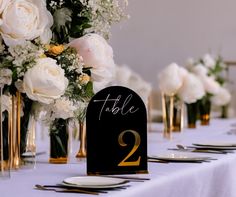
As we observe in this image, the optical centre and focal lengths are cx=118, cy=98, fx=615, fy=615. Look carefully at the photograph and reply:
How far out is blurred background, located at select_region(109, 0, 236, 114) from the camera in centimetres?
615

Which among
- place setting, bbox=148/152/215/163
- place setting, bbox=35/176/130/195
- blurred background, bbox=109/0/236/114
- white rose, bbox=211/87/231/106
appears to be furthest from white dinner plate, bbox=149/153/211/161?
blurred background, bbox=109/0/236/114

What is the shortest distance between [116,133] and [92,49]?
259mm

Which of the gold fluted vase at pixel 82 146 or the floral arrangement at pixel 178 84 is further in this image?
the floral arrangement at pixel 178 84

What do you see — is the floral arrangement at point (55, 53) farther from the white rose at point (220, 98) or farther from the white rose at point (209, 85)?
the white rose at point (220, 98)

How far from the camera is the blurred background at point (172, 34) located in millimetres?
6148

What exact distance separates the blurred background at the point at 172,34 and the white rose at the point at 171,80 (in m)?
3.28

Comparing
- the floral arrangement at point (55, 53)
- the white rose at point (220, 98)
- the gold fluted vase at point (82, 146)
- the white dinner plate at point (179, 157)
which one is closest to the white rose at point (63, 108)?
the floral arrangement at point (55, 53)

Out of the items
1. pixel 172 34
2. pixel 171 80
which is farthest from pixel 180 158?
pixel 172 34

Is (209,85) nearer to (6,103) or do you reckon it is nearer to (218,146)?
(218,146)

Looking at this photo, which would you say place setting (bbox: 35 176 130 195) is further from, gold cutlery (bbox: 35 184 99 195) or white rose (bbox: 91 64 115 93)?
white rose (bbox: 91 64 115 93)

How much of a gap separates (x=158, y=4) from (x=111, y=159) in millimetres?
4949

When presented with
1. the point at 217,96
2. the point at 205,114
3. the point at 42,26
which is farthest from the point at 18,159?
the point at 217,96

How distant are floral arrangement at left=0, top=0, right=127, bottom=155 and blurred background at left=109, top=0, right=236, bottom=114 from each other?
442 cm

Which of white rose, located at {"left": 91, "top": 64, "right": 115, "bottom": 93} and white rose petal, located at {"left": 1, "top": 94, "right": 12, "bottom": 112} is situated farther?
white rose, located at {"left": 91, "top": 64, "right": 115, "bottom": 93}
